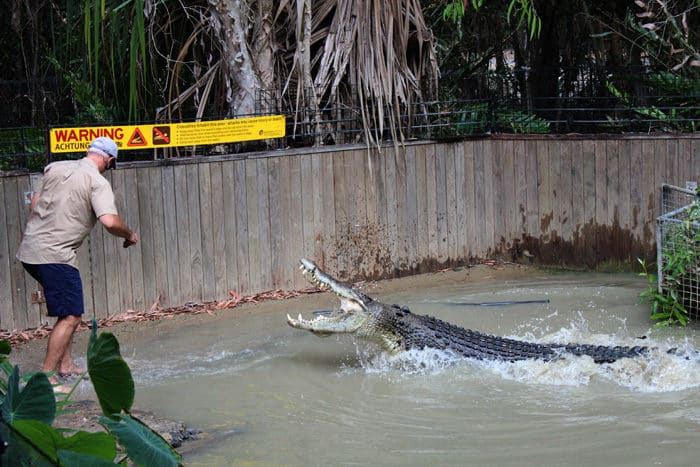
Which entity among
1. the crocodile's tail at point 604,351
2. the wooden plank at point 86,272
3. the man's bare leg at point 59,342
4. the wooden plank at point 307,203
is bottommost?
the crocodile's tail at point 604,351

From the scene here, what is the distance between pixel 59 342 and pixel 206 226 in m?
2.62

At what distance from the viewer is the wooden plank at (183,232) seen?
845cm

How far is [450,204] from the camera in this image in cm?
1004

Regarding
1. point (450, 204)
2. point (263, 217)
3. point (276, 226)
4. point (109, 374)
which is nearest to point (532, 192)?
point (450, 204)

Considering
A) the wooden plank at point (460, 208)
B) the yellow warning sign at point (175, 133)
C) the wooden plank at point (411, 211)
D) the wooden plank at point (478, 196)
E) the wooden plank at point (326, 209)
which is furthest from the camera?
the wooden plank at point (478, 196)

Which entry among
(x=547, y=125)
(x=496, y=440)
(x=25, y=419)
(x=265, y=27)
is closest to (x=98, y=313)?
(x=265, y=27)

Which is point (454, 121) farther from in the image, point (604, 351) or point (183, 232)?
point (604, 351)

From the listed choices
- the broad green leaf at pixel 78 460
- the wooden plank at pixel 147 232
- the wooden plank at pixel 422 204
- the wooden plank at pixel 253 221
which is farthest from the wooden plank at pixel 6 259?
the broad green leaf at pixel 78 460

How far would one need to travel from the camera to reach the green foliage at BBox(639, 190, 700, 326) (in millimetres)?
7602

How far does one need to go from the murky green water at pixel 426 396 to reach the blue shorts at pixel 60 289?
78cm

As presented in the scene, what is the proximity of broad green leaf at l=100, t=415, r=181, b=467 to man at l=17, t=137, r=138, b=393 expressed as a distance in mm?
5115

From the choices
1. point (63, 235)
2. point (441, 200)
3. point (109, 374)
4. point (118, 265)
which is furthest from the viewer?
point (441, 200)

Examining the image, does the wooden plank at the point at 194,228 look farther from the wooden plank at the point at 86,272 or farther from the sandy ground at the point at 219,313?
the wooden plank at the point at 86,272

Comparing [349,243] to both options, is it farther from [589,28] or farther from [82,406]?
[589,28]
